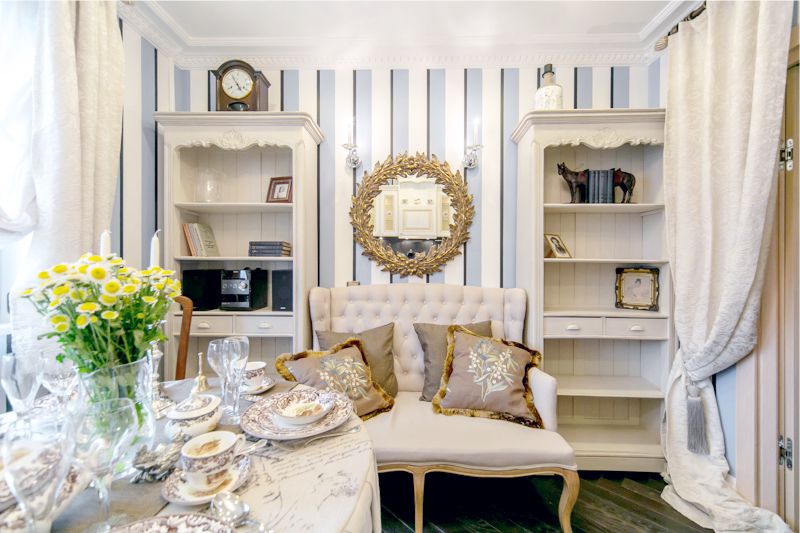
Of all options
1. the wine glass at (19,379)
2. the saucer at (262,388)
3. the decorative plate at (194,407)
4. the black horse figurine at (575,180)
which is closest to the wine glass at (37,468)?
the wine glass at (19,379)

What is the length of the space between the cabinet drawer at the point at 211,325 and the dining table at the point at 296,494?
1371mm

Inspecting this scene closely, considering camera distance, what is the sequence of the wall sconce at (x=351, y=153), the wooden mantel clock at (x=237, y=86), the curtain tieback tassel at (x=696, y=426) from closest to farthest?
the curtain tieback tassel at (x=696, y=426) < the wooden mantel clock at (x=237, y=86) < the wall sconce at (x=351, y=153)

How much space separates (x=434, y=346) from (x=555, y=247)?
3.49ft

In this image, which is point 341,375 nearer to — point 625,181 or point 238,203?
point 238,203

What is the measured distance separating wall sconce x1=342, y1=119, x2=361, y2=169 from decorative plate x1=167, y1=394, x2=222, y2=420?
71.2 inches

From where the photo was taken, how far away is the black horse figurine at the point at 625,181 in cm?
228

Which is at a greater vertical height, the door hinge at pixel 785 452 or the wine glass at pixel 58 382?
the wine glass at pixel 58 382

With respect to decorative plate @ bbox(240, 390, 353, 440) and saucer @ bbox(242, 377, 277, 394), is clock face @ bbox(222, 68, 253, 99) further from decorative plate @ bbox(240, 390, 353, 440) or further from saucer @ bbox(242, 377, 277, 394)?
decorative plate @ bbox(240, 390, 353, 440)

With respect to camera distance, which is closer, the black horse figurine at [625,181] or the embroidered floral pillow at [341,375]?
the embroidered floral pillow at [341,375]

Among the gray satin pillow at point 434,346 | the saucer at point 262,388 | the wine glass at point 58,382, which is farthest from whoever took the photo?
the gray satin pillow at point 434,346

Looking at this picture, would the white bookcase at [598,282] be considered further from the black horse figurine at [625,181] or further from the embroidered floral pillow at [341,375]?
the embroidered floral pillow at [341,375]

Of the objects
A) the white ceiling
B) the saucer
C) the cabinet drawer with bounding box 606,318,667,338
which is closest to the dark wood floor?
the cabinet drawer with bounding box 606,318,667,338

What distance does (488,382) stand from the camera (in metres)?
1.90

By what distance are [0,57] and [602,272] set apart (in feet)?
11.3
